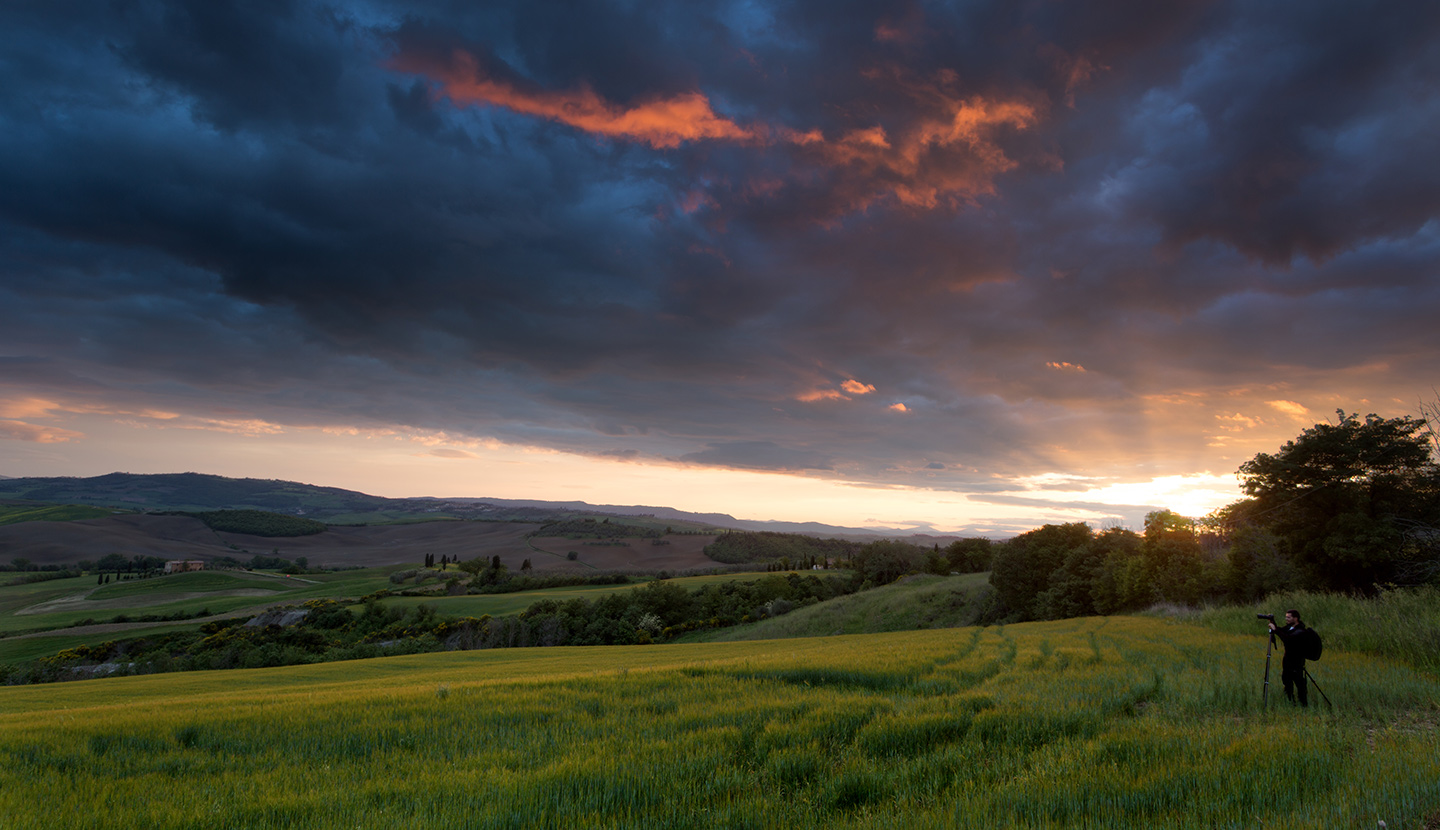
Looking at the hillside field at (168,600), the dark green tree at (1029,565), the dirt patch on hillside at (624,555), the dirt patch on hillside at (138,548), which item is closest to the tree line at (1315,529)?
the dark green tree at (1029,565)

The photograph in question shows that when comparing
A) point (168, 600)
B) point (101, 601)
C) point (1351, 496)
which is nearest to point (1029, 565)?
point (1351, 496)

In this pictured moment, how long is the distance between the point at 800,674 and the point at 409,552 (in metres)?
216

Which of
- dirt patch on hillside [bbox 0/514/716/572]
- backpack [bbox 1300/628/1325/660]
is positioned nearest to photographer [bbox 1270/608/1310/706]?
backpack [bbox 1300/628/1325/660]

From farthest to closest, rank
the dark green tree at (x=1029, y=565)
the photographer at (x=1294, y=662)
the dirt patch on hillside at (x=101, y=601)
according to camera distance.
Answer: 1. the dirt patch on hillside at (x=101, y=601)
2. the dark green tree at (x=1029, y=565)
3. the photographer at (x=1294, y=662)

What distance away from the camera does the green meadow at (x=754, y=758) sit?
524cm

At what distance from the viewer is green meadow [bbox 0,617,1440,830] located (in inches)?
206

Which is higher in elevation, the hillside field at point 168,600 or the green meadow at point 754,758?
the green meadow at point 754,758

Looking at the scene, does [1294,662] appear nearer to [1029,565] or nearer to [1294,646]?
[1294,646]

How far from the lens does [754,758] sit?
700 centimetres

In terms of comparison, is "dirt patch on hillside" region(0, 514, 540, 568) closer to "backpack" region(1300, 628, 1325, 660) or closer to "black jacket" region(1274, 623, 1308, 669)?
"black jacket" region(1274, 623, 1308, 669)

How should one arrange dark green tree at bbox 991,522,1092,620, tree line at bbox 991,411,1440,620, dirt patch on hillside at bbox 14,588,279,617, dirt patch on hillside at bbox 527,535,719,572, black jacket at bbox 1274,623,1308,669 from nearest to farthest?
black jacket at bbox 1274,623,1308,669 < tree line at bbox 991,411,1440,620 < dark green tree at bbox 991,522,1092,620 < dirt patch on hillside at bbox 14,588,279,617 < dirt patch on hillside at bbox 527,535,719,572

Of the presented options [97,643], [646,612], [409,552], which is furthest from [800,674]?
[409,552]

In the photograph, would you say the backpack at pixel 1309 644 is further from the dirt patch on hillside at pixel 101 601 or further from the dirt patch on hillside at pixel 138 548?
the dirt patch on hillside at pixel 138 548

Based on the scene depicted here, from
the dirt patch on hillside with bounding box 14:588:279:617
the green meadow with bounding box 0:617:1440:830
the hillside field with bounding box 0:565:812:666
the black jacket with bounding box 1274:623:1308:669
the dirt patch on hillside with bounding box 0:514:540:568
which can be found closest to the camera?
the green meadow with bounding box 0:617:1440:830
